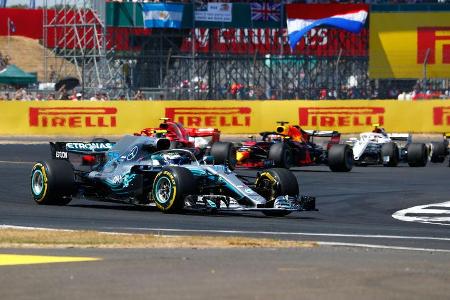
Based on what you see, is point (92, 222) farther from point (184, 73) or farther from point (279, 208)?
point (184, 73)

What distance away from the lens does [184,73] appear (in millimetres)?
60469

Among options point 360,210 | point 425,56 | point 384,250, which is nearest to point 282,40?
point 425,56

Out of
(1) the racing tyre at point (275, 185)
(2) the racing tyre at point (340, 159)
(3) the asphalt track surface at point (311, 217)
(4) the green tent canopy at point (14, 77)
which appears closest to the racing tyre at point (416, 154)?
Answer: (2) the racing tyre at point (340, 159)

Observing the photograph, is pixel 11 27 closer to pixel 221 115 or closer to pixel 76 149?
pixel 221 115

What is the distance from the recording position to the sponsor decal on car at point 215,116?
4859 centimetres

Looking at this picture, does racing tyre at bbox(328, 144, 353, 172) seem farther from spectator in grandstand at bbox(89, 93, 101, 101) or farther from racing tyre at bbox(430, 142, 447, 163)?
spectator in grandstand at bbox(89, 93, 101, 101)

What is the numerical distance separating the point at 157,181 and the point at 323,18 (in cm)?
4089

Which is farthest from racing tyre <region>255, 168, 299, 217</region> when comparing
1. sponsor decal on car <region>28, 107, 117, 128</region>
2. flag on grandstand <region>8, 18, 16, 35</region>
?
flag on grandstand <region>8, 18, 16, 35</region>

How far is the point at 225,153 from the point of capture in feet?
96.3

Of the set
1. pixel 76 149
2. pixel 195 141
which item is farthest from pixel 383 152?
pixel 76 149

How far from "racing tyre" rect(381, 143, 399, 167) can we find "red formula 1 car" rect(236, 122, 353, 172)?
281 centimetres

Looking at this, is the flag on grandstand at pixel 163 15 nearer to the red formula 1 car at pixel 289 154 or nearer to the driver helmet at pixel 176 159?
the red formula 1 car at pixel 289 154

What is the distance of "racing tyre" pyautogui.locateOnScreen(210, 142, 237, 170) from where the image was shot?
95.8 ft

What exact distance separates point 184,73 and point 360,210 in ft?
131
